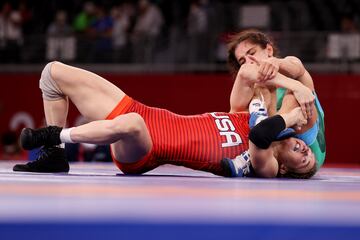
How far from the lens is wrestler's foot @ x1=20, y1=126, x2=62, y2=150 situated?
9.71 feet

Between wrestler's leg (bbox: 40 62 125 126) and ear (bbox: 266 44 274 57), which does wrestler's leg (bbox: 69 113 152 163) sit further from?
ear (bbox: 266 44 274 57)

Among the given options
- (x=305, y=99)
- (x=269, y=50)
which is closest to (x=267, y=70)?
(x=305, y=99)

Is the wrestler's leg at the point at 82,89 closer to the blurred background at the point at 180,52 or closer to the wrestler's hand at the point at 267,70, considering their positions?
the wrestler's hand at the point at 267,70

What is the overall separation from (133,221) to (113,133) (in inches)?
65.8

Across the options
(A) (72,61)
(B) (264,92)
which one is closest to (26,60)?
(A) (72,61)

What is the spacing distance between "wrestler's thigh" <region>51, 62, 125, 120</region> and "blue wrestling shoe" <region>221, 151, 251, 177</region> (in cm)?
60

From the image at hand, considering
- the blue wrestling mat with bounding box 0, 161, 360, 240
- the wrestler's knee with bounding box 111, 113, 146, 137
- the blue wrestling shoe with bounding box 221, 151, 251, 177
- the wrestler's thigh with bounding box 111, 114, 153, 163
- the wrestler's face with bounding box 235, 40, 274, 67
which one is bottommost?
the blue wrestling shoe with bounding box 221, 151, 251, 177

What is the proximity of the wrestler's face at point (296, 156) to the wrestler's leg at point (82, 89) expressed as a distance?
0.82 metres

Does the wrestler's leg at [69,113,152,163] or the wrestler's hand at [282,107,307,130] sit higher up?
the wrestler's hand at [282,107,307,130]

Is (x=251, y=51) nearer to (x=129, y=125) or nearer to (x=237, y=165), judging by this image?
(x=237, y=165)

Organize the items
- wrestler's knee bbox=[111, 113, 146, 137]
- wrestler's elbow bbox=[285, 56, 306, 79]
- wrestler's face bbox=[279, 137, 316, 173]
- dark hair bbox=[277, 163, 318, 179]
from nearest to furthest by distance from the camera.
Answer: wrestler's knee bbox=[111, 113, 146, 137] → wrestler's face bbox=[279, 137, 316, 173] → dark hair bbox=[277, 163, 318, 179] → wrestler's elbow bbox=[285, 56, 306, 79]

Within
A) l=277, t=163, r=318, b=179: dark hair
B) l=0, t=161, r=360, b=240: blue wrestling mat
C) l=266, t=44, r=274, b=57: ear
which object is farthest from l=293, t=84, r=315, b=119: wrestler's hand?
l=0, t=161, r=360, b=240: blue wrestling mat

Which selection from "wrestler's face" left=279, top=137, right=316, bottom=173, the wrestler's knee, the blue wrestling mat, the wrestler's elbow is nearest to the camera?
the blue wrestling mat

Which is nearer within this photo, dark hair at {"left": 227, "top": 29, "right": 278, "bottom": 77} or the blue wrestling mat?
the blue wrestling mat
